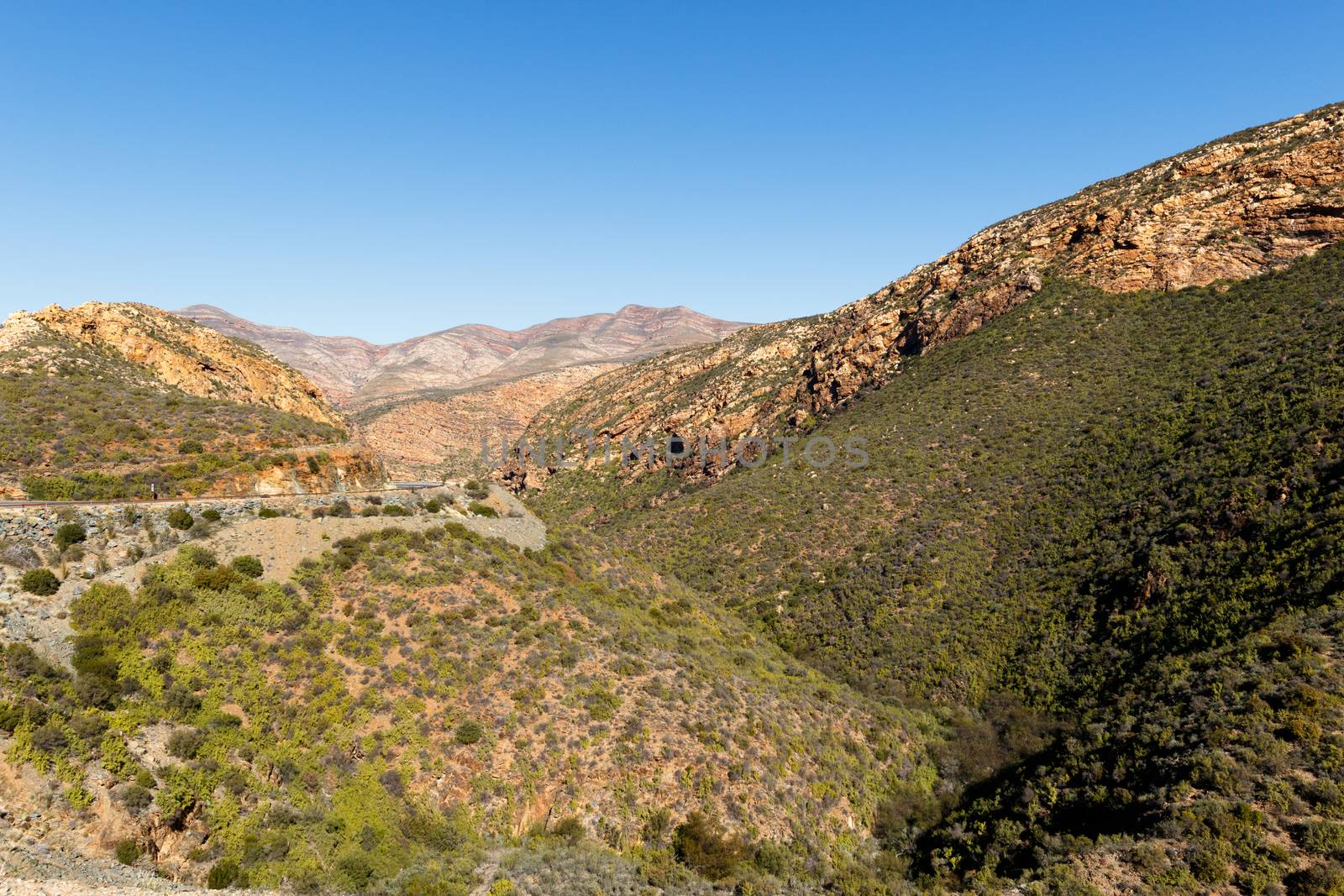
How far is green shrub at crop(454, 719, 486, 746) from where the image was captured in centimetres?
1800

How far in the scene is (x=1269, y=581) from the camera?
72.6 ft

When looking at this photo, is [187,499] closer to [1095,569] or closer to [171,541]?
[171,541]

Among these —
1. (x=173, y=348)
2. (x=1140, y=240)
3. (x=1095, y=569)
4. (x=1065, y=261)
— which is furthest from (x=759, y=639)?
(x=1065, y=261)

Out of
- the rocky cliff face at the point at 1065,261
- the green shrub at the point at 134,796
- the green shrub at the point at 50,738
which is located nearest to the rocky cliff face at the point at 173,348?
the green shrub at the point at 50,738

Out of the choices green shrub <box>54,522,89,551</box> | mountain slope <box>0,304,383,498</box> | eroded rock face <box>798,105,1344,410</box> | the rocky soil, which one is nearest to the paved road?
the rocky soil

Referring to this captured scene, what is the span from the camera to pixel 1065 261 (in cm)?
5531

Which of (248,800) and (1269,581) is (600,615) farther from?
(1269,581)

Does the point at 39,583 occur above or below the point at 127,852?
above

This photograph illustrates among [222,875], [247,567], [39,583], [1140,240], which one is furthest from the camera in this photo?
[1140,240]

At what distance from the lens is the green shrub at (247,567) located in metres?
20.9

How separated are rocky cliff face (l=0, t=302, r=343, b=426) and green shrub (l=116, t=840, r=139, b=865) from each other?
33949 mm

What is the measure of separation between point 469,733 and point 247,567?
10170mm

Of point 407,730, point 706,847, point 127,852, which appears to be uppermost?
point 407,730

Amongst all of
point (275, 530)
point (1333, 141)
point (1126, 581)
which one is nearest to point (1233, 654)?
point (1126, 581)
